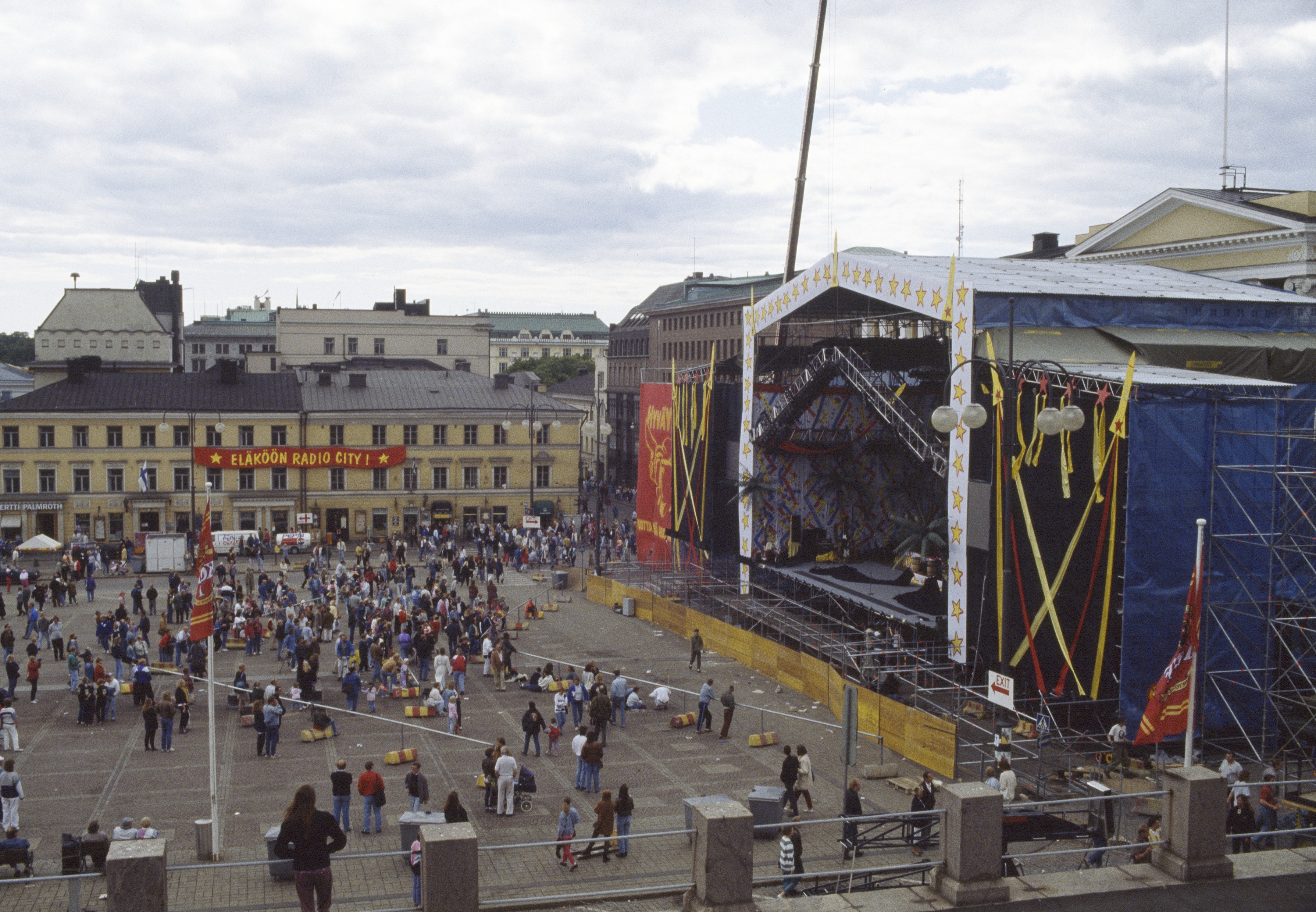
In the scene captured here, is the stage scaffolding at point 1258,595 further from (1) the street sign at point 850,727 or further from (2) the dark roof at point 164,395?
(2) the dark roof at point 164,395

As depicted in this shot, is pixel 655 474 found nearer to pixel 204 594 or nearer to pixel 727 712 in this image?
pixel 727 712

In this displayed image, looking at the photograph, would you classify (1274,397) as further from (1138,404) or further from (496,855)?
(496,855)

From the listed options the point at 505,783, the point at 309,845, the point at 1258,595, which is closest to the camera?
the point at 309,845

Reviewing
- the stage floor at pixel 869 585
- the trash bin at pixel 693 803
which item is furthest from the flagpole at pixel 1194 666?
the stage floor at pixel 869 585

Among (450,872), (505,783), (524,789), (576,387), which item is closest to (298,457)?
(524,789)

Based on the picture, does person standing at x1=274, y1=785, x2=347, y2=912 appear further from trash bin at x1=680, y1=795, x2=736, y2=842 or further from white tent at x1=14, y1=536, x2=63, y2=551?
white tent at x1=14, y1=536, x2=63, y2=551

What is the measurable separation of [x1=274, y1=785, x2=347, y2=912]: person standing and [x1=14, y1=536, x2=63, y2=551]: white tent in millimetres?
43780

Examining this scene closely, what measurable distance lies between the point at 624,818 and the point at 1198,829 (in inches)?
349

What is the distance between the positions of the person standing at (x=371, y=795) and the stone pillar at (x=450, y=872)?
755cm

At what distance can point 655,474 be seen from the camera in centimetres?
4988

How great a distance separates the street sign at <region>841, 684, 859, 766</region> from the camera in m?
15.8

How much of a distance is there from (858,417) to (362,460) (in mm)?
31870

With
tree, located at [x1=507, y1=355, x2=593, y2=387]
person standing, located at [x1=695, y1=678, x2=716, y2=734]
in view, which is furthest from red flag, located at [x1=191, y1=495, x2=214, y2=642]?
tree, located at [x1=507, y1=355, x2=593, y2=387]

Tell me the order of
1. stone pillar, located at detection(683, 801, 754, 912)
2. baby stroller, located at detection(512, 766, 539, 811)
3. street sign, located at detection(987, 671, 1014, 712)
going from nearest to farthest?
stone pillar, located at detection(683, 801, 754, 912) < baby stroller, located at detection(512, 766, 539, 811) < street sign, located at detection(987, 671, 1014, 712)
